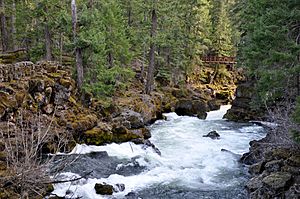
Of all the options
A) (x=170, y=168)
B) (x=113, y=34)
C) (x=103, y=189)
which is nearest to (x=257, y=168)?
(x=170, y=168)

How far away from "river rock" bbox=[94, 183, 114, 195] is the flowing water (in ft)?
0.60

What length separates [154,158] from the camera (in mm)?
16656

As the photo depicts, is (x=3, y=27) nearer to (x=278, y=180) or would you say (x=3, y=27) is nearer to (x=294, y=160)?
(x=294, y=160)

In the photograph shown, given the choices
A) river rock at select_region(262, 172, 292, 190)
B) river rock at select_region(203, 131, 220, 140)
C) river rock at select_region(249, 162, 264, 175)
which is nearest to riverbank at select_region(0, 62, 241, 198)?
river rock at select_region(203, 131, 220, 140)

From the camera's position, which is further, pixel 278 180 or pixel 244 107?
pixel 244 107

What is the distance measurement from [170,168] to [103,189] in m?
4.00

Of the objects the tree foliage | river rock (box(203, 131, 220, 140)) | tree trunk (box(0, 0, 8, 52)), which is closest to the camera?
river rock (box(203, 131, 220, 140))

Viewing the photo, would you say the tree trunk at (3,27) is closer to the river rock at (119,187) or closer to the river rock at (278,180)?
the river rock at (119,187)

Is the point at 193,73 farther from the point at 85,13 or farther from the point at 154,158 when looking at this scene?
the point at 154,158

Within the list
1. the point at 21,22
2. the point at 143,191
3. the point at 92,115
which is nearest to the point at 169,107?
the point at 92,115

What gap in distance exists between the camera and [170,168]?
15523 millimetres

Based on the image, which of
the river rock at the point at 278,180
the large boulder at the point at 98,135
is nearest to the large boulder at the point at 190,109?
the large boulder at the point at 98,135

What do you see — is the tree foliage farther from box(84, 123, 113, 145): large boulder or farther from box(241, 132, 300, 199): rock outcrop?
box(241, 132, 300, 199): rock outcrop

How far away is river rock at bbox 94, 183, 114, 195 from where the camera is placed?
40.4ft
